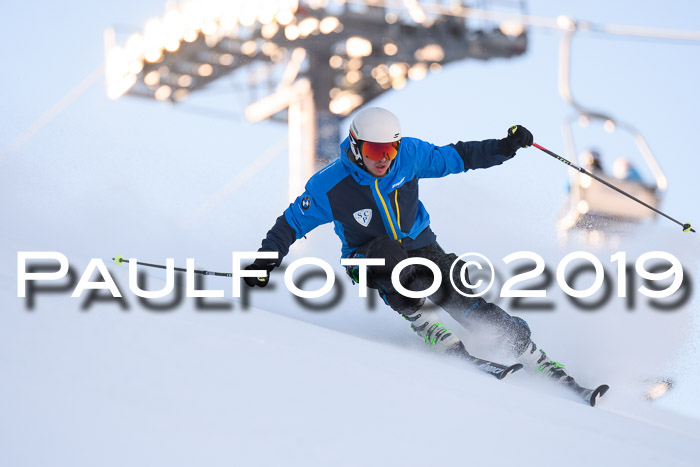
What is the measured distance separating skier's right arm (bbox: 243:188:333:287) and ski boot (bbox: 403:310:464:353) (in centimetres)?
75

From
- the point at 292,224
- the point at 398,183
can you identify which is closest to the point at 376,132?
the point at 398,183

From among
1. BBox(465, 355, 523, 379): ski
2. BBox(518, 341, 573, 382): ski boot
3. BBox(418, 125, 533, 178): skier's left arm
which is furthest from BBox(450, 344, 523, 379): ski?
BBox(418, 125, 533, 178): skier's left arm

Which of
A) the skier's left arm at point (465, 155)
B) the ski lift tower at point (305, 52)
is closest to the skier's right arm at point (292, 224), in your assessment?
the skier's left arm at point (465, 155)

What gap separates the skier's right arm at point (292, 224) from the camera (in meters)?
3.95

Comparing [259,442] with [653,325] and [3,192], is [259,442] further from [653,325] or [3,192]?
[3,192]

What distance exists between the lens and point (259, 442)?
2.11 meters

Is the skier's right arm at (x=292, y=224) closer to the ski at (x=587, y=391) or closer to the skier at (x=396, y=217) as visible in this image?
the skier at (x=396, y=217)

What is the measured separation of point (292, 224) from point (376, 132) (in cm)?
69

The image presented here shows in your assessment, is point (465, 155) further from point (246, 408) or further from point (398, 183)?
point (246, 408)

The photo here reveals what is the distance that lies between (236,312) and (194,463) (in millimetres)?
1889

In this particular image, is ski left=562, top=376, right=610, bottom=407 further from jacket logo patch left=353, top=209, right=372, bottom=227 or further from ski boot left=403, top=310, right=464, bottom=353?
jacket logo patch left=353, top=209, right=372, bottom=227

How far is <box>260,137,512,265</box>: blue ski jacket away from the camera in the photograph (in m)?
3.96

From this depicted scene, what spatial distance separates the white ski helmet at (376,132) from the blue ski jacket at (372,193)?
13cm

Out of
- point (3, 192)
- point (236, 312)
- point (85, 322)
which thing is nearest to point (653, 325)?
point (236, 312)
